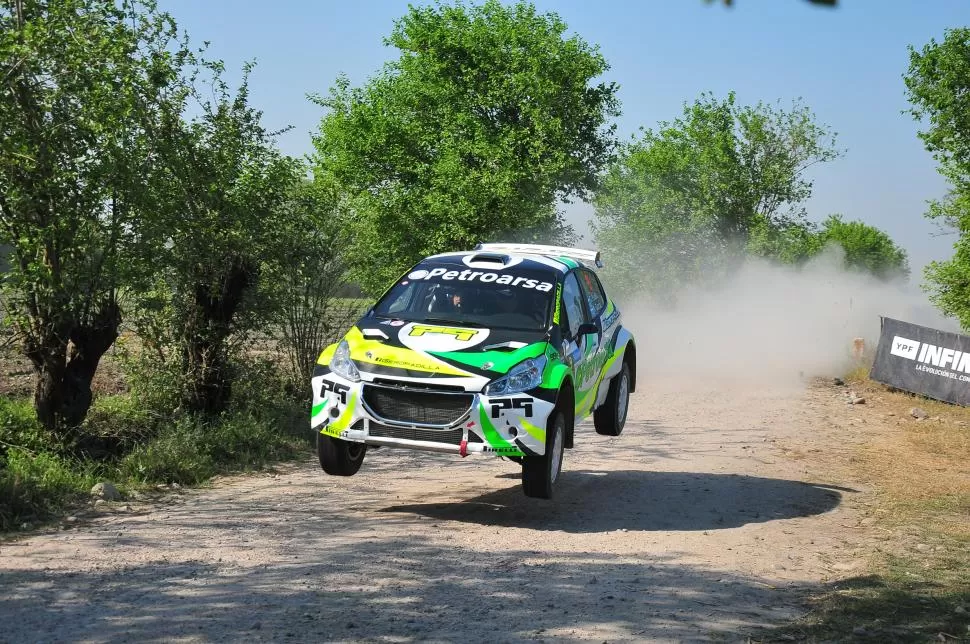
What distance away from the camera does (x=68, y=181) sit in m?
11.4

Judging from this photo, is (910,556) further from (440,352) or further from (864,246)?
(864,246)

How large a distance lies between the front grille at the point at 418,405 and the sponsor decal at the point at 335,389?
19 centimetres

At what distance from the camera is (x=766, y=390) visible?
25.9m

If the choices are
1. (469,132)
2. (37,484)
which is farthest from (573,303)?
(469,132)

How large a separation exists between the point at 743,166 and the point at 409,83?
102ft

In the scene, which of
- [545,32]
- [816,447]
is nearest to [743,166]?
[545,32]

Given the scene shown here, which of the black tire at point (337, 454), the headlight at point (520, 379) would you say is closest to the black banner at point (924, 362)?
the headlight at point (520, 379)

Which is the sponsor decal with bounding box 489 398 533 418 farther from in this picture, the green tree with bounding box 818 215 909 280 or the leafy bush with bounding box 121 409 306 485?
the green tree with bounding box 818 215 909 280

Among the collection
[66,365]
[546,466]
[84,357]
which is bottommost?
[66,365]

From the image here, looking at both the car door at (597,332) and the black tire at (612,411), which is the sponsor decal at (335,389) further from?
the black tire at (612,411)

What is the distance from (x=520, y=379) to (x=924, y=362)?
60.9ft

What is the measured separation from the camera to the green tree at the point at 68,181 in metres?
11.1

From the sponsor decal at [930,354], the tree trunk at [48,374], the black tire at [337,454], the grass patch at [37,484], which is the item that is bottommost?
the grass patch at [37,484]

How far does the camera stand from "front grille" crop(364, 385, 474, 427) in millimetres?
8711
